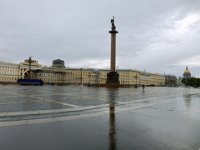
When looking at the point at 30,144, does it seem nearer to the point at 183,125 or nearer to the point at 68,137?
the point at 68,137

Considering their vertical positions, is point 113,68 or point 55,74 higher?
point 55,74

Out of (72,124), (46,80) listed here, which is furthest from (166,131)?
(46,80)

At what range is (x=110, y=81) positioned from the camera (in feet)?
212

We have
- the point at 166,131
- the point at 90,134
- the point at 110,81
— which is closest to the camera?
the point at 90,134

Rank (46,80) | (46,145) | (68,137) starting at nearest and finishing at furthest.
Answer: (46,145) < (68,137) < (46,80)

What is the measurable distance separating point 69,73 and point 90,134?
7351 inches

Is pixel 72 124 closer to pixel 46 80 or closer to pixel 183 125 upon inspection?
pixel 183 125

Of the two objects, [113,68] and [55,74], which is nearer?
[113,68]

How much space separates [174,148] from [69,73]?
18804 centimetres

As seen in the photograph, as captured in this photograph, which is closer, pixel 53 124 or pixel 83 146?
pixel 83 146

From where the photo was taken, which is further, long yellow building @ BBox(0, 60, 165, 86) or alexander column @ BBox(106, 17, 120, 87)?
long yellow building @ BBox(0, 60, 165, 86)

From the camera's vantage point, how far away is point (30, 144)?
5605 millimetres

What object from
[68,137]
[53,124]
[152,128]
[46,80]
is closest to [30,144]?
[68,137]

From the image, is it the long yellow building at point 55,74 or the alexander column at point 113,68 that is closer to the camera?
the alexander column at point 113,68
